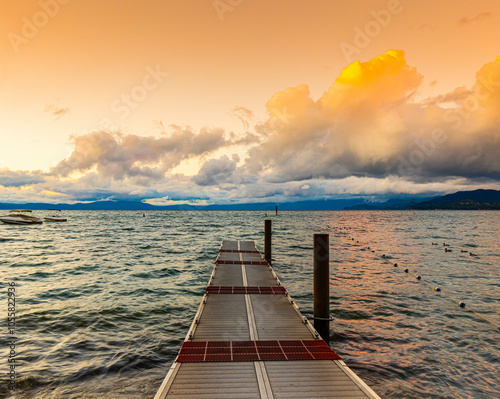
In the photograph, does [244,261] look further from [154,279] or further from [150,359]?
[150,359]

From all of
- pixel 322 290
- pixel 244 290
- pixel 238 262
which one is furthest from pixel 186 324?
pixel 238 262

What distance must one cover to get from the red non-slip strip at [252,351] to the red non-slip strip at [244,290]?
5.77 meters

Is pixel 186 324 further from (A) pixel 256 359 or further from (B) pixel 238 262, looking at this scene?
(B) pixel 238 262

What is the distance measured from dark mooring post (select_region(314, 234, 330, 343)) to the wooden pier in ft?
1.76

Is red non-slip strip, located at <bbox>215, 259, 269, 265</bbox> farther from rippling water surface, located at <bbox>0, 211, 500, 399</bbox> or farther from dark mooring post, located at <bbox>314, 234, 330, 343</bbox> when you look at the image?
dark mooring post, located at <bbox>314, 234, 330, 343</bbox>

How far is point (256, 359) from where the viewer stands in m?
7.70

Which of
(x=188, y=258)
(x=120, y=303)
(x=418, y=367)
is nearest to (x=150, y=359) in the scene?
(x=120, y=303)

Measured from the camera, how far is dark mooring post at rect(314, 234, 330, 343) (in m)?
10.5

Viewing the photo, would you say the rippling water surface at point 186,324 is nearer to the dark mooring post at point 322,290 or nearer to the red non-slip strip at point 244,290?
the dark mooring post at point 322,290

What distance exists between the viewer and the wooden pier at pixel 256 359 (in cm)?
640

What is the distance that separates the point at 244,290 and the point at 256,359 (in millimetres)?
7435

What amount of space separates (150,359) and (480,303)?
55.5 ft

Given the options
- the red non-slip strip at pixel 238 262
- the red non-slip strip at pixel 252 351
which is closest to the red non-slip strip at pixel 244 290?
the red non-slip strip at pixel 252 351

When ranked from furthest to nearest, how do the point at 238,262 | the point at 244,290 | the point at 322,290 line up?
the point at 238,262
the point at 244,290
the point at 322,290
